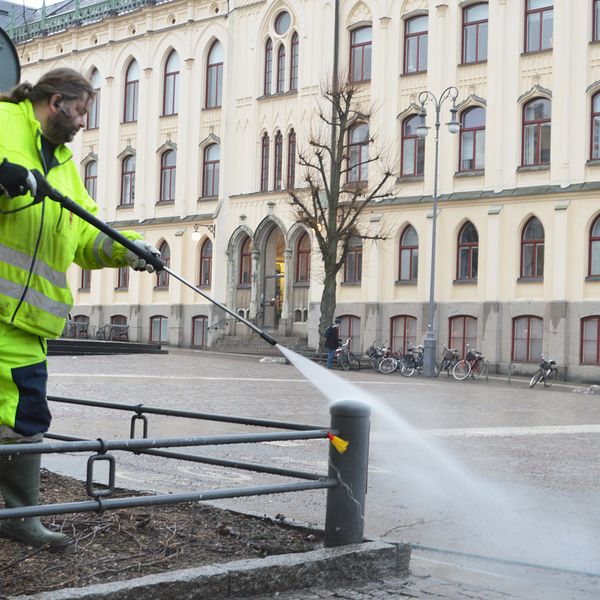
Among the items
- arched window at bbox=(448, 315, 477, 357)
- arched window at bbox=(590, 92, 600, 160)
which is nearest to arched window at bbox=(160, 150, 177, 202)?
arched window at bbox=(448, 315, 477, 357)

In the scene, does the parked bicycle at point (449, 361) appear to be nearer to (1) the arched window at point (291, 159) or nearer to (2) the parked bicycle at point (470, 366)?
(2) the parked bicycle at point (470, 366)

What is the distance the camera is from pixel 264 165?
4431cm

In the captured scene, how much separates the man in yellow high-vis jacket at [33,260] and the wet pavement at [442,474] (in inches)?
54.0

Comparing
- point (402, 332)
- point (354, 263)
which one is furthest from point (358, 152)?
point (402, 332)

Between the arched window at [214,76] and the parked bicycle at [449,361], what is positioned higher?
the arched window at [214,76]

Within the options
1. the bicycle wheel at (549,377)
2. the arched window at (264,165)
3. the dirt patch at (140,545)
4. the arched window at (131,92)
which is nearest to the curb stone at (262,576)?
the dirt patch at (140,545)

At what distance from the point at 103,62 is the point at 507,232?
2278 cm

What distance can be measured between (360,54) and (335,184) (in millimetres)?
5906

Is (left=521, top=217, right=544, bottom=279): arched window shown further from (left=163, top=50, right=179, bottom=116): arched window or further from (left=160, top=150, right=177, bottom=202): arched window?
(left=163, top=50, right=179, bottom=116): arched window

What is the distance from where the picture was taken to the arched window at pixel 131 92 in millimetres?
50219

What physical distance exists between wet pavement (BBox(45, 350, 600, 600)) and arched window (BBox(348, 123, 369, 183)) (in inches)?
757

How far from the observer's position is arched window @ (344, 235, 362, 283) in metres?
40.7

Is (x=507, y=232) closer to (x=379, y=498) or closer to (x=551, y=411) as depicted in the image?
(x=551, y=411)

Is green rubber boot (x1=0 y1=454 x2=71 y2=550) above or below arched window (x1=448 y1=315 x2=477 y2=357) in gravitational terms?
below
